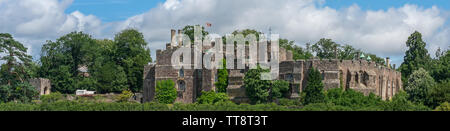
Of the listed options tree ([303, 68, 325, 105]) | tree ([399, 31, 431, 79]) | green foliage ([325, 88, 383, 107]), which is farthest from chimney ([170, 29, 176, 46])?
tree ([399, 31, 431, 79])

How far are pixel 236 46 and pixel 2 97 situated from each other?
2397cm

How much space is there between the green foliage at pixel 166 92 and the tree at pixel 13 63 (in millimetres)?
13178


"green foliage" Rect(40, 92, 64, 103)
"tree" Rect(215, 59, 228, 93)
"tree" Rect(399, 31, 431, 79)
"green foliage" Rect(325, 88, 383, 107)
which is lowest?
"green foliage" Rect(40, 92, 64, 103)

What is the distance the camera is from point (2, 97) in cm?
6512

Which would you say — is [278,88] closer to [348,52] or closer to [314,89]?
[314,89]

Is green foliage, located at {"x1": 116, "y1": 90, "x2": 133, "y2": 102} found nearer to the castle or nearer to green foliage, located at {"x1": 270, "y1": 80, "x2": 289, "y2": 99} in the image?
the castle

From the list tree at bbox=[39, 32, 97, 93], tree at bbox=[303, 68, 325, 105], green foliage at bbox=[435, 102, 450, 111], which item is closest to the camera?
green foliage at bbox=[435, 102, 450, 111]

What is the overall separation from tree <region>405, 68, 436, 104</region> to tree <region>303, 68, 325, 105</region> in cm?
859

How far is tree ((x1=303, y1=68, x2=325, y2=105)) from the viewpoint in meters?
58.7

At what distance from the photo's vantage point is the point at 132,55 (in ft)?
274

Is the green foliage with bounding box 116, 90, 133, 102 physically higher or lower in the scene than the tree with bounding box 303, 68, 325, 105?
lower

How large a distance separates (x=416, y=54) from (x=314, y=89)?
97.4 feet
